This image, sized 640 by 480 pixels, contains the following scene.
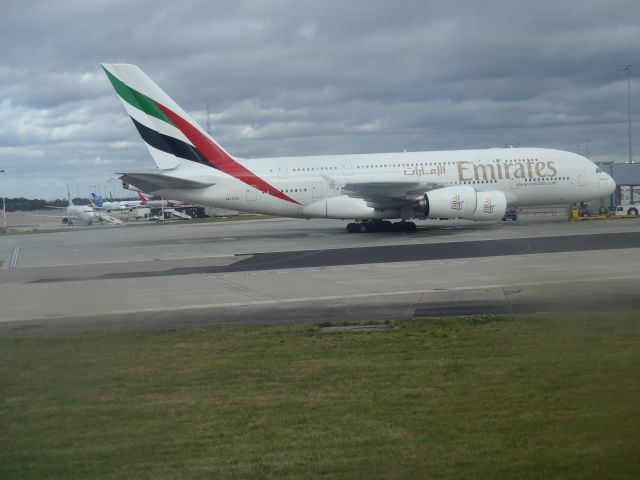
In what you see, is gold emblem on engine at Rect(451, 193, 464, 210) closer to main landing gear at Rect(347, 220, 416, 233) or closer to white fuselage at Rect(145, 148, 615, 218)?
white fuselage at Rect(145, 148, 615, 218)

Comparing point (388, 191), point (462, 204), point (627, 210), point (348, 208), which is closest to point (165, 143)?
point (348, 208)

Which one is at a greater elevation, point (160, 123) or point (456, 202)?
point (160, 123)

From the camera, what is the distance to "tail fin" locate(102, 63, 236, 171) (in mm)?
39031

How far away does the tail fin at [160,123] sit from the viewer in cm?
3903

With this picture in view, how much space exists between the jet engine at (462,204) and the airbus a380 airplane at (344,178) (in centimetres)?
5

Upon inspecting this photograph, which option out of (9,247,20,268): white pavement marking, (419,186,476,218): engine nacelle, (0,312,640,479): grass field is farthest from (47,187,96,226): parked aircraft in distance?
(0,312,640,479): grass field

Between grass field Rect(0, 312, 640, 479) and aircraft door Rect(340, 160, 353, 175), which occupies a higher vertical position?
aircraft door Rect(340, 160, 353, 175)

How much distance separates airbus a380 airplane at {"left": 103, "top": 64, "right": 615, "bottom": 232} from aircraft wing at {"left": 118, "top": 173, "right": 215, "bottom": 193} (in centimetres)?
6

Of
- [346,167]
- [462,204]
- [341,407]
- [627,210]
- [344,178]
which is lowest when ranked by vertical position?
[341,407]

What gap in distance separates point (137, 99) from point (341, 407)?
33800 millimetres

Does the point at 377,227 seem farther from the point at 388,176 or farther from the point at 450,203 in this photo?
the point at 450,203

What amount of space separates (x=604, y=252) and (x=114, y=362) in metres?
19.3

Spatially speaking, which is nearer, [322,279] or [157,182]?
[322,279]

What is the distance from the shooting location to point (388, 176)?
40938mm
